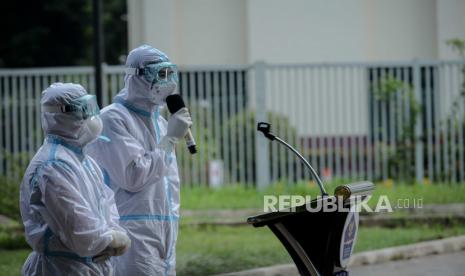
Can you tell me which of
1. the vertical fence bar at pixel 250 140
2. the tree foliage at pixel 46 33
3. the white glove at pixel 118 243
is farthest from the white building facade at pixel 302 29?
the white glove at pixel 118 243

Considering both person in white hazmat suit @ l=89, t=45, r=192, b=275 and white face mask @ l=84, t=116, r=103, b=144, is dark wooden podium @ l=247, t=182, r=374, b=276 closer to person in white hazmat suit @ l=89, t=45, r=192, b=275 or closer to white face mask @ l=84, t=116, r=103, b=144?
person in white hazmat suit @ l=89, t=45, r=192, b=275

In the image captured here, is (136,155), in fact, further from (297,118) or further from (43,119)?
(297,118)

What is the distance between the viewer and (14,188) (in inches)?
491

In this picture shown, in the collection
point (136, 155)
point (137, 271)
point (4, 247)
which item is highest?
point (136, 155)

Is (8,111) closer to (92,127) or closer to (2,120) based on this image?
(2,120)

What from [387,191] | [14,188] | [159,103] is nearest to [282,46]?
[387,191]

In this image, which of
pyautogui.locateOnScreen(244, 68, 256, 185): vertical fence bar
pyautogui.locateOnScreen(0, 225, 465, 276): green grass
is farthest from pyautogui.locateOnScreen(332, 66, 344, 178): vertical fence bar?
pyautogui.locateOnScreen(0, 225, 465, 276): green grass

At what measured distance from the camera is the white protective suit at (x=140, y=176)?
20.2ft

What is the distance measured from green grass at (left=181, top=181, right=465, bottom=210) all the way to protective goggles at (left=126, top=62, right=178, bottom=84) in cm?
788

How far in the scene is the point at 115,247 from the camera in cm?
536

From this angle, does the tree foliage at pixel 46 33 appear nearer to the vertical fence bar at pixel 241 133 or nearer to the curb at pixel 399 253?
the vertical fence bar at pixel 241 133

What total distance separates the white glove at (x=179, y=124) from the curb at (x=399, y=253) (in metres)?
3.95

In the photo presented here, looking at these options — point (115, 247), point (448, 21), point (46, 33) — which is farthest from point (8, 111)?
point (46, 33)

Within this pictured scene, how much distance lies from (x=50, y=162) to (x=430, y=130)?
1164 cm
